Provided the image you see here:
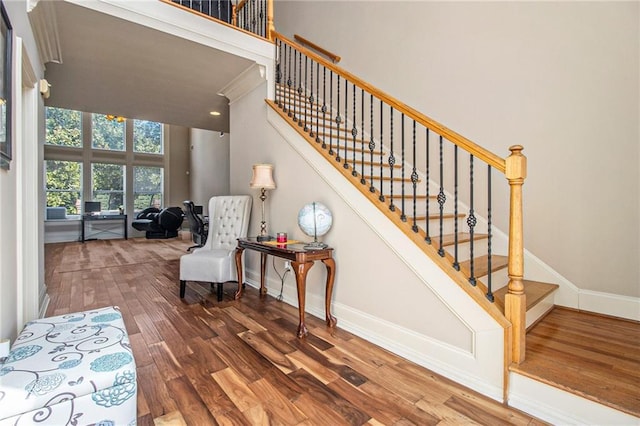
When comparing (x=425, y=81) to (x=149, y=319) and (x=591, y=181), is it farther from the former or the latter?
(x=149, y=319)

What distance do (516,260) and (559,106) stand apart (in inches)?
67.4

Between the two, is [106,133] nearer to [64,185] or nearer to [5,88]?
[64,185]

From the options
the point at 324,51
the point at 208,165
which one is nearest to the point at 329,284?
the point at 324,51

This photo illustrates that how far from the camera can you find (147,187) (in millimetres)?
10289

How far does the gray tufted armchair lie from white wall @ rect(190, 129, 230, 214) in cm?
501

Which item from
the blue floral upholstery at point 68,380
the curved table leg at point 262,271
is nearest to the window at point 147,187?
the curved table leg at point 262,271

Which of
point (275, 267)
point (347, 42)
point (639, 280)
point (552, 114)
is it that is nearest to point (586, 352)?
point (639, 280)

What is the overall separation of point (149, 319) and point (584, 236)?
3884 mm

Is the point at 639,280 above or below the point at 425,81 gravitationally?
below

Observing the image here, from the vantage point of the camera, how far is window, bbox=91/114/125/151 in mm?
9289

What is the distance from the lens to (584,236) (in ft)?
8.27

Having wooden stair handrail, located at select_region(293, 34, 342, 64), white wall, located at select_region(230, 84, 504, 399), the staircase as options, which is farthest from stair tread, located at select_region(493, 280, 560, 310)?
wooden stair handrail, located at select_region(293, 34, 342, 64)

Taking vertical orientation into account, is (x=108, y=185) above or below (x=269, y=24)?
below

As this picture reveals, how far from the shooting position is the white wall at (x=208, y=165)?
892cm
